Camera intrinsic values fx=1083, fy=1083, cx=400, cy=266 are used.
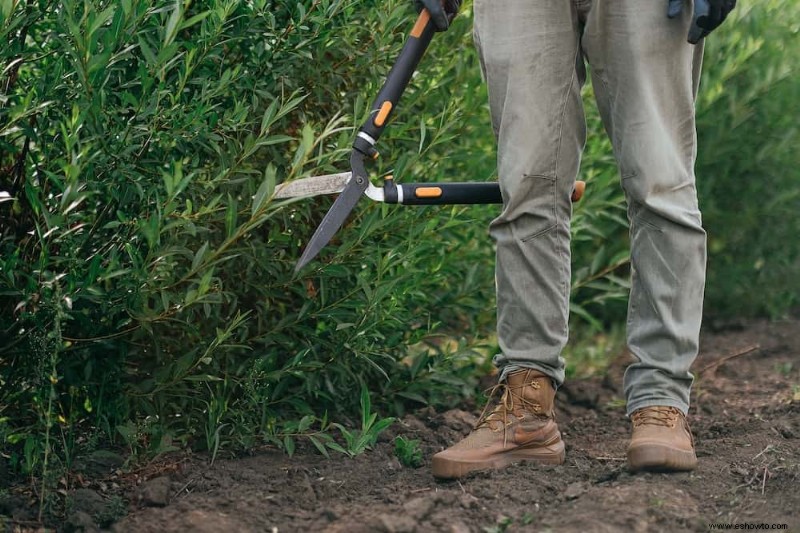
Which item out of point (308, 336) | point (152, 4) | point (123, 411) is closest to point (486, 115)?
point (308, 336)

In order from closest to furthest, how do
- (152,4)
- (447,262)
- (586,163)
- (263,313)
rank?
1. (152,4)
2. (263,313)
3. (447,262)
4. (586,163)

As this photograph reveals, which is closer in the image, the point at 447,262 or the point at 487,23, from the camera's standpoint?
the point at 487,23

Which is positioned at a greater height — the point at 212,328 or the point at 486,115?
the point at 486,115

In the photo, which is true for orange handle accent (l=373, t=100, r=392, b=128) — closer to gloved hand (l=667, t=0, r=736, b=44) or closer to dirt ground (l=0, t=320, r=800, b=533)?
gloved hand (l=667, t=0, r=736, b=44)

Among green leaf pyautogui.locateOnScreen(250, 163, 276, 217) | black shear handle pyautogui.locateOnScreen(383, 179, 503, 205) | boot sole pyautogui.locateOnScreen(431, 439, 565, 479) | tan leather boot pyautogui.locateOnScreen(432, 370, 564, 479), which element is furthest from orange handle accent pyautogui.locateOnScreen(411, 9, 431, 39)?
boot sole pyautogui.locateOnScreen(431, 439, 565, 479)

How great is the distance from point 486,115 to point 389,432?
1093mm

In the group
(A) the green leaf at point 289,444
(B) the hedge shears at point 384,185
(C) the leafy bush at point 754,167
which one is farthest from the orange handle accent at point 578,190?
(C) the leafy bush at point 754,167

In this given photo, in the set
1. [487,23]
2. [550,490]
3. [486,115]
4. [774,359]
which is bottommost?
[774,359]

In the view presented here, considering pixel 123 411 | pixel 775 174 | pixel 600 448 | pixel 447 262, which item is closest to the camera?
pixel 123 411

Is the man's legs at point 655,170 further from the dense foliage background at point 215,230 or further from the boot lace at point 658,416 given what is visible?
the dense foliage background at point 215,230

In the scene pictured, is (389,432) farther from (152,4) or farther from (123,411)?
(152,4)

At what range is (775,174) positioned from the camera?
16.3 ft

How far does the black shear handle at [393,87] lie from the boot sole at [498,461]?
820mm

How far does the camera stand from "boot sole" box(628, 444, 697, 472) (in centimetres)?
269
